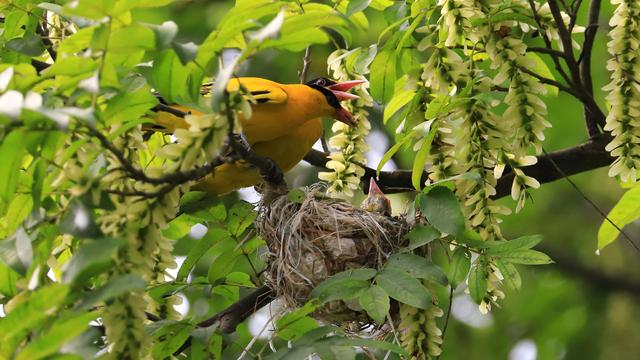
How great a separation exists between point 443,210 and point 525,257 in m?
0.26

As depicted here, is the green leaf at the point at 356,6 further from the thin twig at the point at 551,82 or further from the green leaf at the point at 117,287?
the green leaf at the point at 117,287

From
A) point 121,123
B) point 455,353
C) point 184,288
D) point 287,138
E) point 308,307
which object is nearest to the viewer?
point 121,123

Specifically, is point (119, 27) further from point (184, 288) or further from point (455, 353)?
point (455, 353)

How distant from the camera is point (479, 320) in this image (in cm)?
668

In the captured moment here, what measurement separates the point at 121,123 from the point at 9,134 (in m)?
0.29

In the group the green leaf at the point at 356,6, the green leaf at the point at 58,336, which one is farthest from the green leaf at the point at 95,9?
the green leaf at the point at 356,6

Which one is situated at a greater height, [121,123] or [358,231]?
[121,123]

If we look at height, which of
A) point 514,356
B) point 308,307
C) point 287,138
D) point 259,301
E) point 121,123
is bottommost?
point 514,356

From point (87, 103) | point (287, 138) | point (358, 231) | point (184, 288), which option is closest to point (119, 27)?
point (87, 103)

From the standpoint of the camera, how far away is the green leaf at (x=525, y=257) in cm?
291

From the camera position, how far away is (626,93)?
106 inches

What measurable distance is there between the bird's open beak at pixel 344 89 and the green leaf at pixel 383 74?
175mm

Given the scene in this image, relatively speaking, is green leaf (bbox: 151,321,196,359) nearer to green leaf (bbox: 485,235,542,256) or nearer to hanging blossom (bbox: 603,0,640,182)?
green leaf (bbox: 485,235,542,256)

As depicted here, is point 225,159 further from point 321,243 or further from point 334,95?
point 334,95
